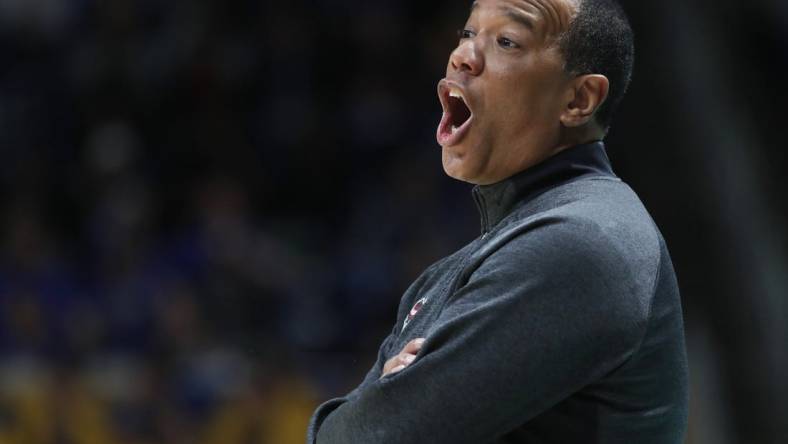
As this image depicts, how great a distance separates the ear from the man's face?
0.4 inches

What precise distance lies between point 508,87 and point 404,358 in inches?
18.2

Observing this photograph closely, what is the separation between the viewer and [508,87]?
1996 mm

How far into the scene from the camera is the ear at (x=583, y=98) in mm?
1982

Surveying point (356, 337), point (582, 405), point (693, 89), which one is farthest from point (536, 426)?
point (356, 337)

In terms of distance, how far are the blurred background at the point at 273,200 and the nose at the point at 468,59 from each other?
3.18 meters

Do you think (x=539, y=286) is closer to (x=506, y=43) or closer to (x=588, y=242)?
(x=588, y=242)

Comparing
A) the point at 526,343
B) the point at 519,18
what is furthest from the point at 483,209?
the point at 526,343

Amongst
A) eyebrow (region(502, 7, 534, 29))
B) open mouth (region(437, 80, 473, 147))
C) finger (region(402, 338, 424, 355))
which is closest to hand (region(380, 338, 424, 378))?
finger (region(402, 338, 424, 355))

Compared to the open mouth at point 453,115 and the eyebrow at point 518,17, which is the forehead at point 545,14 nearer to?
the eyebrow at point 518,17

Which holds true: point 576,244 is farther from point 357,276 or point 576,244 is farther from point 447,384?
point 357,276

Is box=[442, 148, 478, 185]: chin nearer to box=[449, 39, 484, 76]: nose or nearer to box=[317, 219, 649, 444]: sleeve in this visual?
box=[449, 39, 484, 76]: nose

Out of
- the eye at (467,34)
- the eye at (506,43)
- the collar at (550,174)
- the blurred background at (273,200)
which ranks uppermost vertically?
the eye at (467,34)

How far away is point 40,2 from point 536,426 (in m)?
6.41

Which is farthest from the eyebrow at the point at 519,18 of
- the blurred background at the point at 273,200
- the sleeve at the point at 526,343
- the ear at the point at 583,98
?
the blurred background at the point at 273,200
